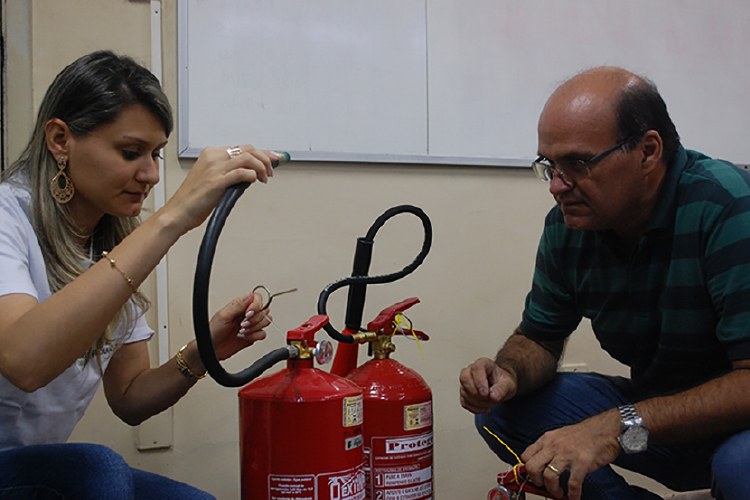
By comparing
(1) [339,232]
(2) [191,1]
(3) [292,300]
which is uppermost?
(2) [191,1]

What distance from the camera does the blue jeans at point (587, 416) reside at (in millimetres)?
1321

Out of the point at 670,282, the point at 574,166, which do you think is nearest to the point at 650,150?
the point at 574,166

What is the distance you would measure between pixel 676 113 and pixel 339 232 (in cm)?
116

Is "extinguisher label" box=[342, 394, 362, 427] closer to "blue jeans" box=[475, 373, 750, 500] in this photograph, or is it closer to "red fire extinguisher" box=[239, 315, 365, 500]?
"red fire extinguisher" box=[239, 315, 365, 500]

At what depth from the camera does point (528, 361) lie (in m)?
1.41

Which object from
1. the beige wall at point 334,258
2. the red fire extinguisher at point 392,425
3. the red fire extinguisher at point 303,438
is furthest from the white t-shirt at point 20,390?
the beige wall at point 334,258

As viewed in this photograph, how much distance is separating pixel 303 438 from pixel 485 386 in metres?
0.37

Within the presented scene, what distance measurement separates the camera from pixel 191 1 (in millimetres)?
1665

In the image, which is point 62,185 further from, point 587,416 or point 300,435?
point 587,416

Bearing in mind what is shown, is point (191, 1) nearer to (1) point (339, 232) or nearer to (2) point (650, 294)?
(1) point (339, 232)

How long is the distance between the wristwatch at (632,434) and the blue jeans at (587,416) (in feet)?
0.78

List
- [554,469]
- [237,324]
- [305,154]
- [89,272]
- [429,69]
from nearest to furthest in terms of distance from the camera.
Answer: [89,272]
[554,469]
[237,324]
[305,154]
[429,69]

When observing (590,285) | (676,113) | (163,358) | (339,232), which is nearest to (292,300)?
(339,232)

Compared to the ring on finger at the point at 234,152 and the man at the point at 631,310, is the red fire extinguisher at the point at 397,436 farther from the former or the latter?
the ring on finger at the point at 234,152
